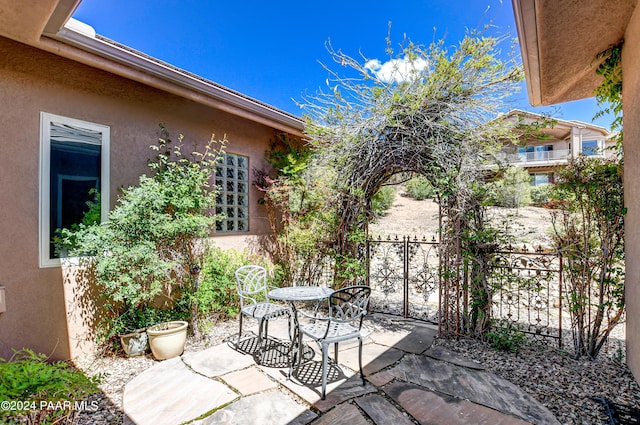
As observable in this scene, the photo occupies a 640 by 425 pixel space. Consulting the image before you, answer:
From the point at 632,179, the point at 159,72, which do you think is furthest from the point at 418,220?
the point at 159,72

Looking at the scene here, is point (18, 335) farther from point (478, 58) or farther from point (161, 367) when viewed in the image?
point (478, 58)

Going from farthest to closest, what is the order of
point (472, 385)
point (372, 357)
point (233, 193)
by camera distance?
1. point (233, 193)
2. point (372, 357)
3. point (472, 385)

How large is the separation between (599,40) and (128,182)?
6524 mm

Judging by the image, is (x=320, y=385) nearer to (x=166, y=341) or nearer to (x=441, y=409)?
(x=441, y=409)

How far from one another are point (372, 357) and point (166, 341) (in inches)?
106

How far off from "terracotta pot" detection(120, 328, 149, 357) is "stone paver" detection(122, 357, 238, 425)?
52 centimetres

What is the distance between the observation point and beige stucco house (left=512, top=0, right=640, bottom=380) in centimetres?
311

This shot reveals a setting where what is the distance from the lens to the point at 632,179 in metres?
3.38

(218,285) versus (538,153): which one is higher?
(538,153)

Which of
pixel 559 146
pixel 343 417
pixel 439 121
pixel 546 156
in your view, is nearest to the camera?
pixel 343 417

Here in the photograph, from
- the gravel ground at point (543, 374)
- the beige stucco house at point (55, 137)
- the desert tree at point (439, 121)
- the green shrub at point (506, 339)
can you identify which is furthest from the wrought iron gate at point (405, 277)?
the beige stucco house at point (55, 137)

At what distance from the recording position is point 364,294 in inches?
144

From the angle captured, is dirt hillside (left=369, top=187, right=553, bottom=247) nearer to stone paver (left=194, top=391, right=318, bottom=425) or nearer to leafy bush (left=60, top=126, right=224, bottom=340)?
leafy bush (left=60, top=126, right=224, bottom=340)

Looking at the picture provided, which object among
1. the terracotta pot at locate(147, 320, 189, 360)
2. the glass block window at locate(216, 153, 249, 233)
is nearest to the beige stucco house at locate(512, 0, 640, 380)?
the glass block window at locate(216, 153, 249, 233)
